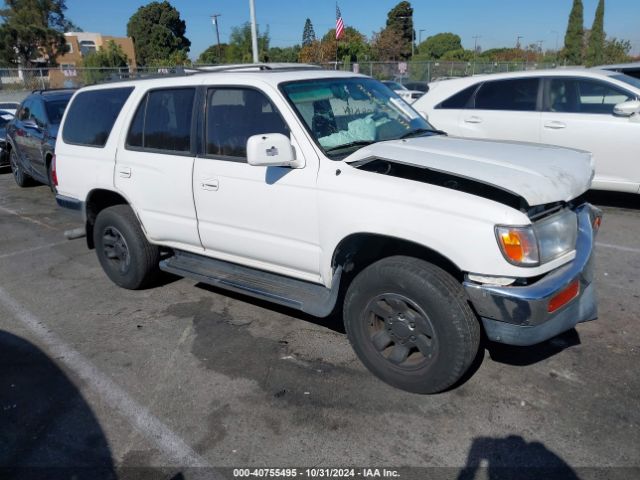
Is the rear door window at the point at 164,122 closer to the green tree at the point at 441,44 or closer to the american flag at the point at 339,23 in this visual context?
the american flag at the point at 339,23

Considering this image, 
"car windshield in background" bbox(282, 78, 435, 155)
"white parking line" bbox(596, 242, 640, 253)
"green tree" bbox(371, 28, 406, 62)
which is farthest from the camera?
"green tree" bbox(371, 28, 406, 62)

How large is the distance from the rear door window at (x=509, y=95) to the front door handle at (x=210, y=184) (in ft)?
15.6

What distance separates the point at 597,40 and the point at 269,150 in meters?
52.9

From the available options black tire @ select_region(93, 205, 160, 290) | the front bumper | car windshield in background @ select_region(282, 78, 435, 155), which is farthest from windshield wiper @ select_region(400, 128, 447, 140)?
black tire @ select_region(93, 205, 160, 290)

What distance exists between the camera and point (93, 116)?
4.93 metres

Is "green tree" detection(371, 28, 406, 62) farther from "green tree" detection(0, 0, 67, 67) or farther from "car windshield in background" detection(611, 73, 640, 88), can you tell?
"car windshield in background" detection(611, 73, 640, 88)

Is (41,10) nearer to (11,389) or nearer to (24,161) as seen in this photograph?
(24,161)

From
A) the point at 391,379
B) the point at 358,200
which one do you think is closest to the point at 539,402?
the point at 391,379

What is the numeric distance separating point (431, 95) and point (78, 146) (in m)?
5.03

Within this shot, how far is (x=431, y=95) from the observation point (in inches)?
307

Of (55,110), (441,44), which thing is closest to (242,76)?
(55,110)

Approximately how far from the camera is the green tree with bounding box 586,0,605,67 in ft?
141

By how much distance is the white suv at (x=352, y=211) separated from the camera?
2791 mm

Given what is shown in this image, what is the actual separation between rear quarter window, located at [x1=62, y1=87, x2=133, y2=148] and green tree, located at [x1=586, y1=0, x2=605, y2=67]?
45.4 meters
